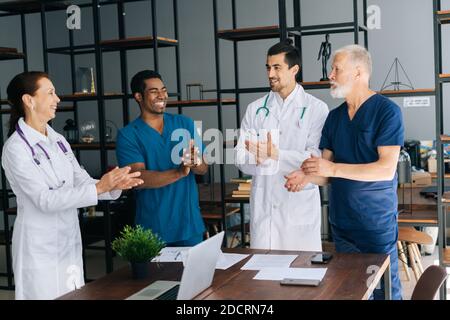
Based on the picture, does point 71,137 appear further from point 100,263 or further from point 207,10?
point 207,10

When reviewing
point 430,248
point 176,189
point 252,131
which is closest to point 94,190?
point 176,189

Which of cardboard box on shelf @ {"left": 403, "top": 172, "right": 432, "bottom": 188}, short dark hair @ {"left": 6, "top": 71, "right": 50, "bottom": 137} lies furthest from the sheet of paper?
cardboard box on shelf @ {"left": 403, "top": 172, "right": 432, "bottom": 188}

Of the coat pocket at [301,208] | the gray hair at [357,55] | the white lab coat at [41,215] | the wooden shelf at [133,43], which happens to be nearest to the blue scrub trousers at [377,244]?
the coat pocket at [301,208]

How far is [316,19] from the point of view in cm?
773

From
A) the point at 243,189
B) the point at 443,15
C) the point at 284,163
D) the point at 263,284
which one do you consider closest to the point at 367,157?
the point at 284,163

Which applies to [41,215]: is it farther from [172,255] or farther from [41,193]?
[172,255]

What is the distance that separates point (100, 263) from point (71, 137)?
160 cm

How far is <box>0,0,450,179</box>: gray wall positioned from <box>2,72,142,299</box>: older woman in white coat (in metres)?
5.15

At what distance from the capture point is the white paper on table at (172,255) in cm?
260

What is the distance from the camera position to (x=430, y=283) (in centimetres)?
195

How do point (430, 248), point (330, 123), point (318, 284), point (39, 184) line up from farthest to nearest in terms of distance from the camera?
point (430, 248) → point (330, 123) → point (39, 184) → point (318, 284)

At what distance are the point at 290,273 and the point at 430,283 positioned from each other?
1.76 ft

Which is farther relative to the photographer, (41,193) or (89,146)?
(89,146)

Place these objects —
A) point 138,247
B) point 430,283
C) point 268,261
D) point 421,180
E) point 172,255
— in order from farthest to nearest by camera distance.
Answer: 1. point 421,180
2. point 172,255
3. point 268,261
4. point 138,247
5. point 430,283
